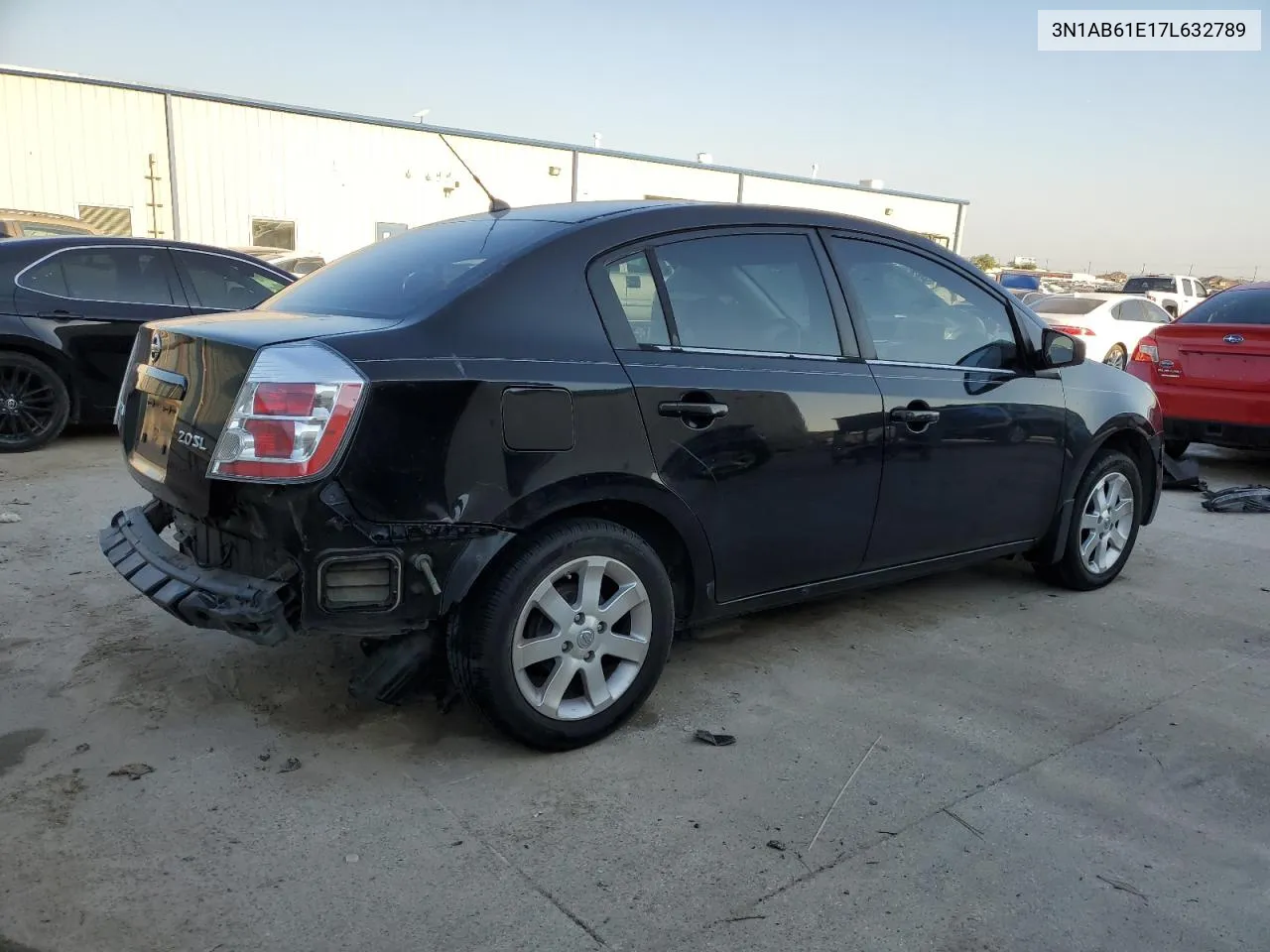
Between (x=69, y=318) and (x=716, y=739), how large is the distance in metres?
6.17

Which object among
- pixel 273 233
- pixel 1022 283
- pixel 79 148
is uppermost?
pixel 79 148

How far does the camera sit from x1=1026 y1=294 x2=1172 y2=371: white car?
15734 millimetres

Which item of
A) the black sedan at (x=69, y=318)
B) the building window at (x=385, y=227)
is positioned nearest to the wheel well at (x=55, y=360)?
the black sedan at (x=69, y=318)

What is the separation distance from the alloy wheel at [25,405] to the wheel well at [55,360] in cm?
9

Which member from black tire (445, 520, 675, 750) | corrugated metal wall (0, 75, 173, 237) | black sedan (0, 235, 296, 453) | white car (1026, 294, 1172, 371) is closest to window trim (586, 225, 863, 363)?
black tire (445, 520, 675, 750)

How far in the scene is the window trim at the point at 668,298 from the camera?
314 cm

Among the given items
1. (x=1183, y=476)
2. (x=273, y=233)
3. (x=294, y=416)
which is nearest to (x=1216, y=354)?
(x=1183, y=476)

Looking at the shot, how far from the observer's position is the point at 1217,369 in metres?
7.72

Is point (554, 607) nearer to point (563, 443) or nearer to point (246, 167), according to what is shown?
point (563, 443)

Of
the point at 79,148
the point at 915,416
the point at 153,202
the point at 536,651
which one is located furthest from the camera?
the point at 153,202

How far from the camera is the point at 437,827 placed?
2691mm

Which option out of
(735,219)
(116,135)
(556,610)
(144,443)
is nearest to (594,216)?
(735,219)

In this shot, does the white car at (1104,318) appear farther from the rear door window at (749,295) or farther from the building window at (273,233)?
the building window at (273,233)

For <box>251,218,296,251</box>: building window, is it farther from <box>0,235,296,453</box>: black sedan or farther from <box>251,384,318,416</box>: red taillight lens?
<box>251,384,318,416</box>: red taillight lens
